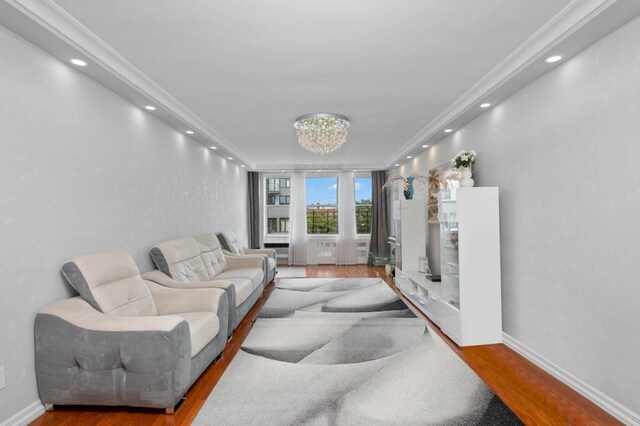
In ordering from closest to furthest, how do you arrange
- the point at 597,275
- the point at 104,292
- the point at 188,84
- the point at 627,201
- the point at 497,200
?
the point at 627,201, the point at 597,275, the point at 104,292, the point at 188,84, the point at 497,200

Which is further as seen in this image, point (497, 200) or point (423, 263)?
point (423, 263)

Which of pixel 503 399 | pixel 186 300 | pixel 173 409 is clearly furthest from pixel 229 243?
pixel 503 399

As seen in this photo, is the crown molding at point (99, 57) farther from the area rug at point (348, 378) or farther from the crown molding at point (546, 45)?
the crown molding at point (546, 45)

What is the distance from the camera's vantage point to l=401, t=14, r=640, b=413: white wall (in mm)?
2205

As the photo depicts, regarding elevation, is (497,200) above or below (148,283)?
above

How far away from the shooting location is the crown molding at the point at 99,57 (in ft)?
6.94

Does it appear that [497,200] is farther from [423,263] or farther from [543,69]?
[423,263]

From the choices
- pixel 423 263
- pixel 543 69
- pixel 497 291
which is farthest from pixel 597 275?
pixel 423 263

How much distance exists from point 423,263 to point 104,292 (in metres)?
4.50

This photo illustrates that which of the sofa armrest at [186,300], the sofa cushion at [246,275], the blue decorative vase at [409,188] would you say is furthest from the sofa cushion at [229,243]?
the blue decorative vase at [409,188]

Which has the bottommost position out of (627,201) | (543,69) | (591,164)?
(627,201)

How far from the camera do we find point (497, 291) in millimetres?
3564

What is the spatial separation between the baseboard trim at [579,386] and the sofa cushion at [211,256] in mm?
3667

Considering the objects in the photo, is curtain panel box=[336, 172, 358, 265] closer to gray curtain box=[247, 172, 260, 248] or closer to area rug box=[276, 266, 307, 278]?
area rug box=[276, 266, 307, 278]
